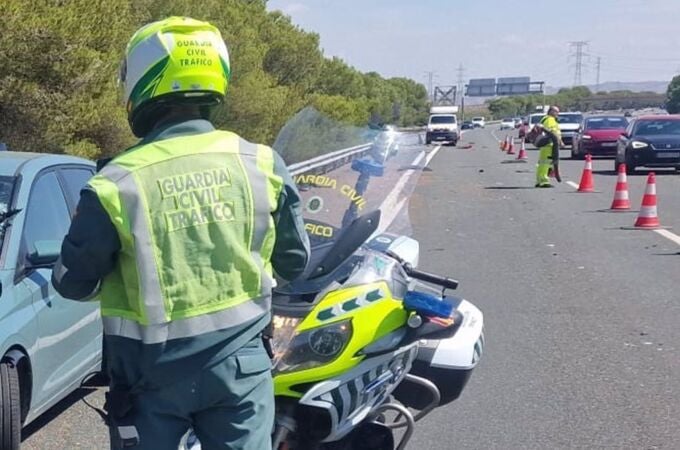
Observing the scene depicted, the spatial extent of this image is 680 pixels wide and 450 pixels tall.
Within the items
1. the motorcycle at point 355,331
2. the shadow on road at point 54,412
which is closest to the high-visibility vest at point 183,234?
the motorcycle at point 355,331

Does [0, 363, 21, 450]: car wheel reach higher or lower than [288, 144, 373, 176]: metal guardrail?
lower

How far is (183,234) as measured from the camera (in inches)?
103

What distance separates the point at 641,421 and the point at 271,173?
3623mm

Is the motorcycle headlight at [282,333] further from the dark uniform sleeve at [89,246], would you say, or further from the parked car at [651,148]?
the parked car at [651,148]

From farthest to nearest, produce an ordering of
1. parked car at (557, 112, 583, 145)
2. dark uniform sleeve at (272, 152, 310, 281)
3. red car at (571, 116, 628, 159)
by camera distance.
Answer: parked car at (557, 112, 583, 145), red car at (571, 116, 628, 159), dark uniform sleeve at (272, 152, 310, 281)

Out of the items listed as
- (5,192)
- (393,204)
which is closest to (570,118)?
(5,192)

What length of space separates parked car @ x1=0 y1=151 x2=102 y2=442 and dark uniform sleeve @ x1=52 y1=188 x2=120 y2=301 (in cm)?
219

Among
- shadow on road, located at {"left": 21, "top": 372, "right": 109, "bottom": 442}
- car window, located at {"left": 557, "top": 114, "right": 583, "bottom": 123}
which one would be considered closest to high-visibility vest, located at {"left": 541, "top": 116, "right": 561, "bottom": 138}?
shadow on road, located at {"left": 21, "top": 372, "right": 109, "bottom": 442}

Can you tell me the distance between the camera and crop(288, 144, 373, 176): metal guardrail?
3.89 meters

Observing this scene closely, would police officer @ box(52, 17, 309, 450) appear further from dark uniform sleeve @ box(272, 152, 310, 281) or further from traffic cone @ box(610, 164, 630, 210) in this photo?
traffic cone @ box(610, 164, 630, 210)

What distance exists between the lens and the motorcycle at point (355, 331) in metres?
3.40

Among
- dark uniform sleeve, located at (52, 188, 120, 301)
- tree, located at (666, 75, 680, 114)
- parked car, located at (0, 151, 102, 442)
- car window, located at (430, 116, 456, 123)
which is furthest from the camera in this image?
tree, located at (666, 75, 680, 114)

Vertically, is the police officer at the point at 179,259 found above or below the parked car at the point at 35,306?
above

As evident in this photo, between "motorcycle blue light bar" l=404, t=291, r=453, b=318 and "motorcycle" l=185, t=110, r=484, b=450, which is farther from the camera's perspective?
"motorcycle blue light bar" l=404, t=291, r=453, b=318
